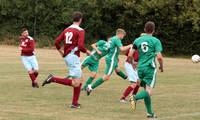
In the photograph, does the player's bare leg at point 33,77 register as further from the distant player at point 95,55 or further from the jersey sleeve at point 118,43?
the jersey sleeve at point 118,43

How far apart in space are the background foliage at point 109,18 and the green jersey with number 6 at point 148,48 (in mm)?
41402

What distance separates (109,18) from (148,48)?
1917 inches

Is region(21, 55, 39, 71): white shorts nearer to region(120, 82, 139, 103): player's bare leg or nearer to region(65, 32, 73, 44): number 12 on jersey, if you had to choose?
region(120, 82, 139, 103): player's bare leg

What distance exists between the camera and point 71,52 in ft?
43.2

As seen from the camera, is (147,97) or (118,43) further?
(118,43)

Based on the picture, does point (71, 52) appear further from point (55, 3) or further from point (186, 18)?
point (55, 3)

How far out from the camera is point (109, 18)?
60375 millimetres

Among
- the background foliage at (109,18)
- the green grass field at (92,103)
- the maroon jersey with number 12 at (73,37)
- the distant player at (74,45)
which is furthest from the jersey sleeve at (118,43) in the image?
the background foliage at (109,18)

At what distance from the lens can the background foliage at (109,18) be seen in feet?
180

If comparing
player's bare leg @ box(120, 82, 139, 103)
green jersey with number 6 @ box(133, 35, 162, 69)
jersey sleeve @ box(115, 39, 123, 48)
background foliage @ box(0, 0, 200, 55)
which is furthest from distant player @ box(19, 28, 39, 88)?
background foliage @ box(0, 0, 200, 55)

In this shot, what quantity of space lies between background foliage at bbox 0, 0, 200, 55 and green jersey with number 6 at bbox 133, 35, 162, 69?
41.4 meters

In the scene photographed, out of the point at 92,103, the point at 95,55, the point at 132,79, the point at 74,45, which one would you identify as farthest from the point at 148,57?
the point at 95,55

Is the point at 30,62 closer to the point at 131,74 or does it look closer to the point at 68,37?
the point at 131,74

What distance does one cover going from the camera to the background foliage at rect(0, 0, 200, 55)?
5475cm
